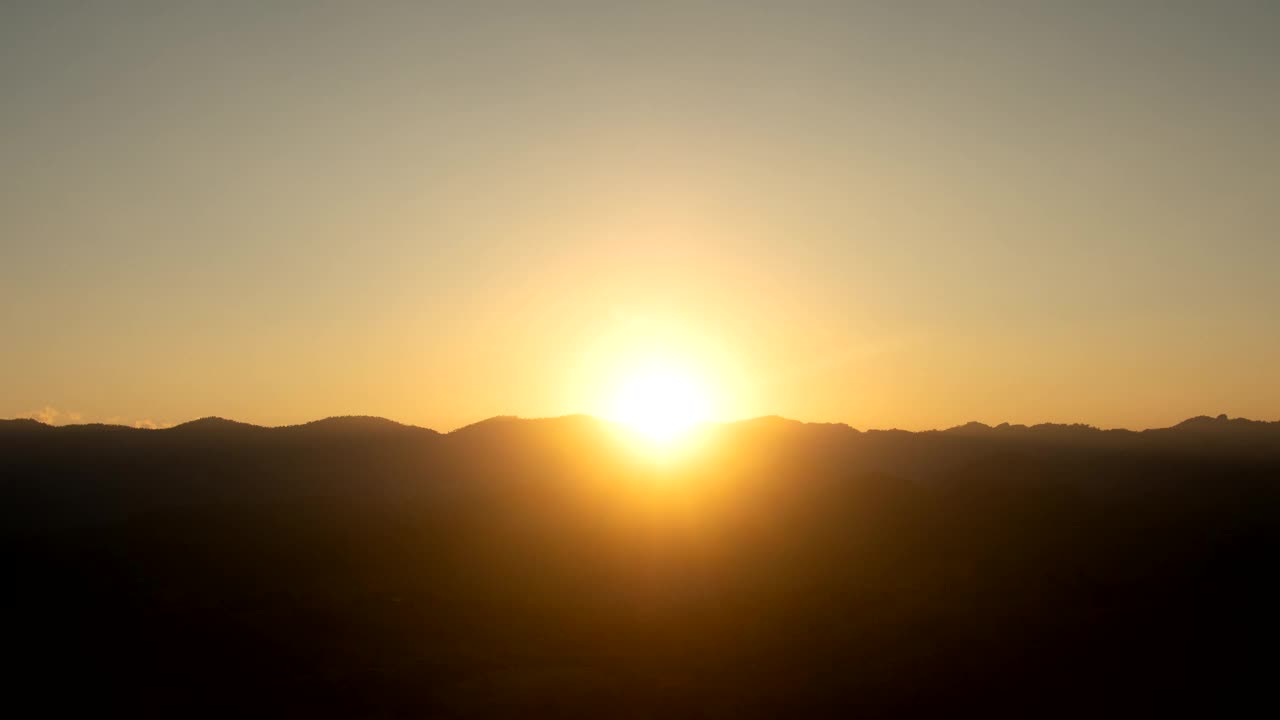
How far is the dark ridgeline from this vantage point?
1467 inches

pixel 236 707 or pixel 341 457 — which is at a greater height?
pixel 341 457

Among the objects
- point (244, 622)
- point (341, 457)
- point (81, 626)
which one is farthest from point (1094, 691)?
point (341, 457)

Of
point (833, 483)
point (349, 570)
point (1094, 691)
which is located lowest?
point (1094, 691)

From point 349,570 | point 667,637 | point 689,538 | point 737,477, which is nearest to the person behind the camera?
A: point 667,637

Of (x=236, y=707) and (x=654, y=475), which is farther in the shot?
(x=654, y=475)

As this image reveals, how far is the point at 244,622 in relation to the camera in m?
43.9

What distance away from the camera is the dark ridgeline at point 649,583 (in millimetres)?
37250

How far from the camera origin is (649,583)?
56.6 meters

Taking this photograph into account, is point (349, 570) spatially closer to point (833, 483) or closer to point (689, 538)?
point (689, 538)

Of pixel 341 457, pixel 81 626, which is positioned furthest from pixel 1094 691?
pixel 341 457

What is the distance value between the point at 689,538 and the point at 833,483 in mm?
14275

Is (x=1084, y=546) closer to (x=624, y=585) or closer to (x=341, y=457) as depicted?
(x=624, y=585)

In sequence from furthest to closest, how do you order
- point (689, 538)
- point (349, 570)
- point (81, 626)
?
point (689, 538) < point (349, 570) < point (81, 626)

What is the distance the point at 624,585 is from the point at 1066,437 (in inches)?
2338
